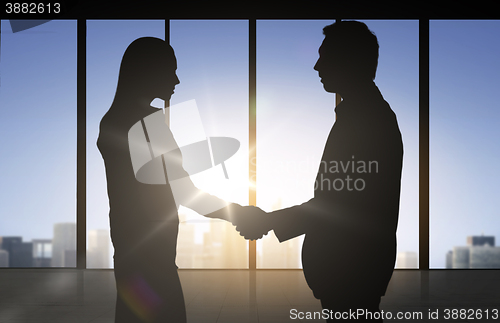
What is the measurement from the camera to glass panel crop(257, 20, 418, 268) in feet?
18.1

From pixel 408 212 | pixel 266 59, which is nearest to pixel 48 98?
pixel 266 59

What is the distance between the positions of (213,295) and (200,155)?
8.44 ft

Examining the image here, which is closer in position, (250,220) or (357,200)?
(357,200)

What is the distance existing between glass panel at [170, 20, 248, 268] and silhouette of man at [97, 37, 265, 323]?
158 inches

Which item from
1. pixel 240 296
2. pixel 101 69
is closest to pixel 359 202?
pixel 240 296

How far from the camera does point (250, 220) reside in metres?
1.92

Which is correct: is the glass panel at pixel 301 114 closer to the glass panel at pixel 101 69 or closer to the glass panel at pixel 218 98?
the glass panel at pixel 218 98

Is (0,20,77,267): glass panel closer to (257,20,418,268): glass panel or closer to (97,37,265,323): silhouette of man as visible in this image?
(257,20,418,268): glass panel

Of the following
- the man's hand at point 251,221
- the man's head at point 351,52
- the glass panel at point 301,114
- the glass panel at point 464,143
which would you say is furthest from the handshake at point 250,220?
the glass panel at point 464,143

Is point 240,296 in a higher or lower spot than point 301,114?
lower

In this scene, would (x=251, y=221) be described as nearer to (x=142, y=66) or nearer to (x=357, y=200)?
(x=357, y=200)

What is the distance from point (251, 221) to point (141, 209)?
689 millimetres
